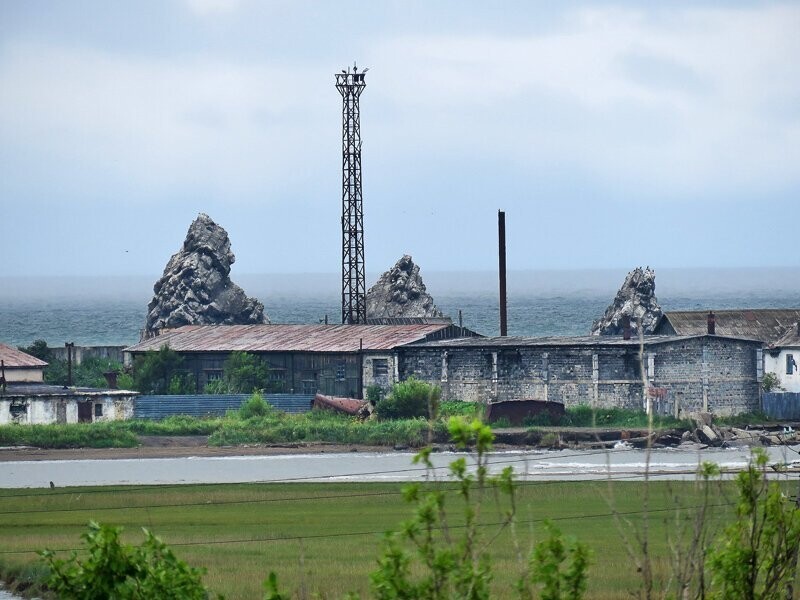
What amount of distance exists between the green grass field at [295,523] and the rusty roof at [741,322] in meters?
29.7

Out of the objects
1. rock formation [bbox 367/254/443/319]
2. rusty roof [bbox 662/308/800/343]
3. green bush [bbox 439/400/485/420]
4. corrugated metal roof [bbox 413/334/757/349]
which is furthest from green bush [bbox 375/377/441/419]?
rock formation [bbox 367/254/443/319]

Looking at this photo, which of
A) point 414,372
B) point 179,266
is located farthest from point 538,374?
point 179,266

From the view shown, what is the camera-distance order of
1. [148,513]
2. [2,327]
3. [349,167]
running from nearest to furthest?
[148,513]
[349,167]
[2,327]

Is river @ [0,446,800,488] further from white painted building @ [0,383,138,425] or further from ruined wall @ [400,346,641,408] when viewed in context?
white painted building @ [0,383,138,425]

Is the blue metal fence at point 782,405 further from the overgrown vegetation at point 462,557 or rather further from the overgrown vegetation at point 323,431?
the overgrown vegetation at point 462,557

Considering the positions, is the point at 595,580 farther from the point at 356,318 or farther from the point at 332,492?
the point at 356,318

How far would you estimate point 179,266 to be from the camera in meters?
105

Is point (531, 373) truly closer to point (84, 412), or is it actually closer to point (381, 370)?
point (381, 370)

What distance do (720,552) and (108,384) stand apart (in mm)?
67314

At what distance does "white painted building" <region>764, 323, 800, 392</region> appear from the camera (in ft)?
233

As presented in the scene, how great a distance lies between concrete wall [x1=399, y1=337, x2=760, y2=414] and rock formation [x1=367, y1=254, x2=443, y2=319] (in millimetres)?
34579

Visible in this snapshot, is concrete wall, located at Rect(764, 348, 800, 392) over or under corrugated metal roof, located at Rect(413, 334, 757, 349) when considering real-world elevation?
under

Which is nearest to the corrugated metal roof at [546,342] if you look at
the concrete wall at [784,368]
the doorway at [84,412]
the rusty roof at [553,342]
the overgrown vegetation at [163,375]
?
the rusty roof at [553,342]

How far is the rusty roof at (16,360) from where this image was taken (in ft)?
245
